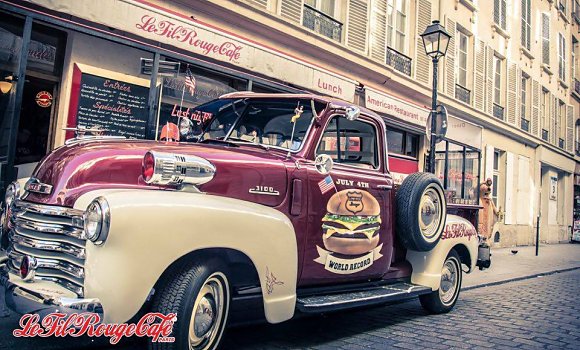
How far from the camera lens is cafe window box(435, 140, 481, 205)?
14.8 meters

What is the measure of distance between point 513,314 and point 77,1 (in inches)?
276

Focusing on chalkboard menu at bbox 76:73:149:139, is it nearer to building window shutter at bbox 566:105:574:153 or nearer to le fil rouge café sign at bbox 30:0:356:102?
le fil rouge café sign at bbox 30:0:356:102

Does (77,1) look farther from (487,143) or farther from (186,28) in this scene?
(487,143)

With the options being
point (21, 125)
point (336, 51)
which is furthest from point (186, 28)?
point (336, 51)

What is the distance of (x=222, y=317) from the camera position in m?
3.07

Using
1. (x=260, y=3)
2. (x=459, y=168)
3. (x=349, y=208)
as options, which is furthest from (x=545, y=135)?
(x=349, y=208)

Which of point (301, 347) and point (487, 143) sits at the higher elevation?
point (487, 143)

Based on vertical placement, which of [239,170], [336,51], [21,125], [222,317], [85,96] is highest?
[336,51]

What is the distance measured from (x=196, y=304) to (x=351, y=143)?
234 centimetres

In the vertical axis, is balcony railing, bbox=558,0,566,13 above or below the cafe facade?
above

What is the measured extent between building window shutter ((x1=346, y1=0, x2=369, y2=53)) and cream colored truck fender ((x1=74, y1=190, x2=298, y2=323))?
29.5 feet

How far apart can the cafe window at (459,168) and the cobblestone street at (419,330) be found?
8.75 metres

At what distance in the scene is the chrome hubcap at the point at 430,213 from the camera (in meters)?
4.82

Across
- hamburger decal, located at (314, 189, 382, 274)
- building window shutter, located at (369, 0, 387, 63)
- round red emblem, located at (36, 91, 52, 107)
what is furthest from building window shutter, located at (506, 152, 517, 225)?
round red emblem, located at (36, 91, 52, 107)
